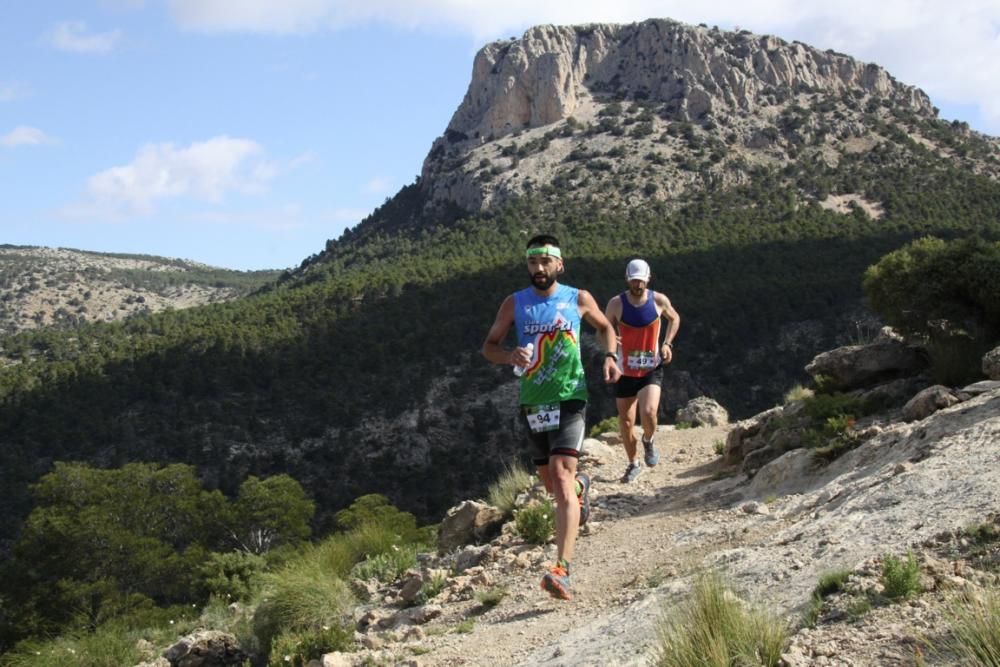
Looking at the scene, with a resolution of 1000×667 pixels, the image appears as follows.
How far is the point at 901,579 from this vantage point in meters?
3.70

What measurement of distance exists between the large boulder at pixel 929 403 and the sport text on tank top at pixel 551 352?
3614 mm

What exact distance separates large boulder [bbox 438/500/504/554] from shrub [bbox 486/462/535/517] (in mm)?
76

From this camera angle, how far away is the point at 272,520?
3306cm

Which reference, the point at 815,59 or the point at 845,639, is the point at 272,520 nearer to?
the point at 845,639

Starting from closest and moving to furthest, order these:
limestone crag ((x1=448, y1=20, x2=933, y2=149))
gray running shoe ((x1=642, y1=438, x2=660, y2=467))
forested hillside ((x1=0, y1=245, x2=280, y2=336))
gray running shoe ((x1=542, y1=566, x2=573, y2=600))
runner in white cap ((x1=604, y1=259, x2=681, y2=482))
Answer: gray running shoe ((x1=542, y1=566, x2=573, y2=600)) → runner in white cap ((x1=604, y1=259, x2=681, y2=482)) → gray running shoe ((x1=642, y1=438, x2=660, y2=467)) → limestone crag ((x1=448, y1=20, x2=933, y2=149)) → forested hillside ((x1=0, y1=245, x2=280, y2=336))

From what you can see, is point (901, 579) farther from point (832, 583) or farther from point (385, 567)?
point (385, 567)

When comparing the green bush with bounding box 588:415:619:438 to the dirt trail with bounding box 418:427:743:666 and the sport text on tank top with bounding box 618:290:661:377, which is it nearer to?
the dirt trail with bounding box 418:427:743:666

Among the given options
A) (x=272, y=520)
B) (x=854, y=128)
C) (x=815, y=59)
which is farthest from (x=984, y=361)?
(x=815, y=59)

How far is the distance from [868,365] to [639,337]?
12.3ft

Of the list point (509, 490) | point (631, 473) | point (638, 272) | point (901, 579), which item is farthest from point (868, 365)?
point (901, 579)

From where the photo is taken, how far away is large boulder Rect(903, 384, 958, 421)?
7469 mm

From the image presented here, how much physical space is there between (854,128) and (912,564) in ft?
271

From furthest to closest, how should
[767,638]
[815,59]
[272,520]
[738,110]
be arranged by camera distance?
[815,59] < [738,110] < [272,520] < [767,638]

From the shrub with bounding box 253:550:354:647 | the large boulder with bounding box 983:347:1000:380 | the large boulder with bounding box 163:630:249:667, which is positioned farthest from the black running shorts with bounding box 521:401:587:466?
the large boulder with bounding box 983:347:1000:380
